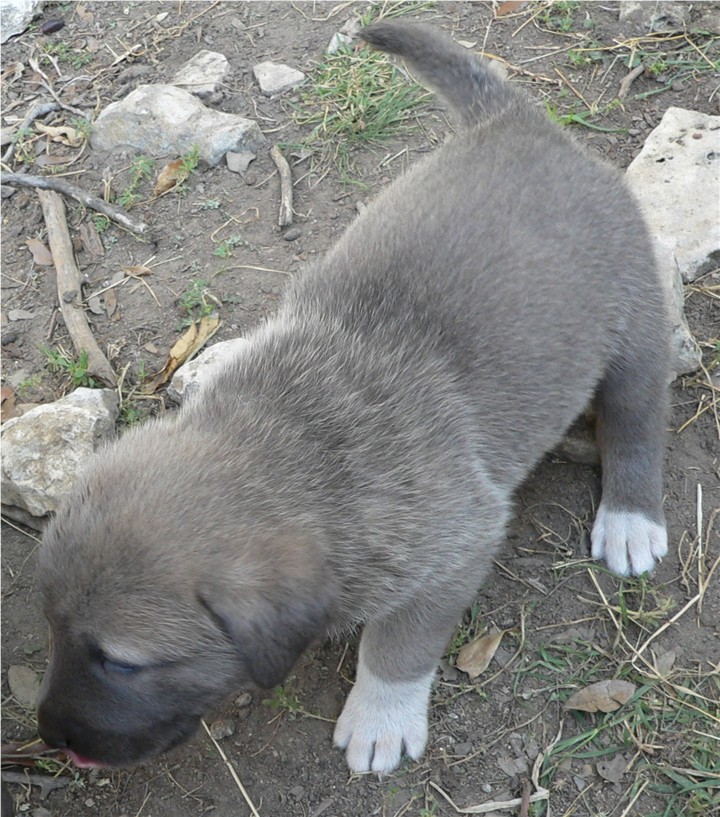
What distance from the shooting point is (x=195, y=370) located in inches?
164

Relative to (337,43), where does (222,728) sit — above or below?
below

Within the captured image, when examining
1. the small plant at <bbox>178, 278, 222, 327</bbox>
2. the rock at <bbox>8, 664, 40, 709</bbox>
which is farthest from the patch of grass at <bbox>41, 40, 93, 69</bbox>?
the rock at <bbox>8, 664, 40, 709</bbox>

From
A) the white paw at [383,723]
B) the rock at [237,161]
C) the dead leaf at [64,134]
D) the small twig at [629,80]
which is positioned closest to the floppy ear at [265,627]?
the white paw at [383,723]

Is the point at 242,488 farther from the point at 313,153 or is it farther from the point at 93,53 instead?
the point at 93,53

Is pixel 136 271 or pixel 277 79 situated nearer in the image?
pixel 136 271

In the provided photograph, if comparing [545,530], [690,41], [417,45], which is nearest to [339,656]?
[545,530]

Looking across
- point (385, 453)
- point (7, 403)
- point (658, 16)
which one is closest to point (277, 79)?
point (658, 16)

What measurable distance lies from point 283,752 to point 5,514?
1504 mm

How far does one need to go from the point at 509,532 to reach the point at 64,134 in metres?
3.34

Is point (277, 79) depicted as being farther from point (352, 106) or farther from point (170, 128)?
point (170, 128)

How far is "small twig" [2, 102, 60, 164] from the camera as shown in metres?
5.37

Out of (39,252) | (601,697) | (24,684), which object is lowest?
(601,697)

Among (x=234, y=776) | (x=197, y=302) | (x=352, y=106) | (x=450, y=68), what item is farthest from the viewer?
(x=352, y=106)

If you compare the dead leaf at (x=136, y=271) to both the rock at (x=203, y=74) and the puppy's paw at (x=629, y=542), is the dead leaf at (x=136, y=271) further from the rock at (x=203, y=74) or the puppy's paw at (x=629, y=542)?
the puppy's paw at (x=629, y=542)
